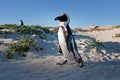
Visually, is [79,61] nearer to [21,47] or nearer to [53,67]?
[53,67]

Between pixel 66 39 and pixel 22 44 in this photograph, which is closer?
pixel 66 39

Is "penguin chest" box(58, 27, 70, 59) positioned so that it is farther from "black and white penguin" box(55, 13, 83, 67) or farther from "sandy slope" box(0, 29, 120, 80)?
"sandy slope" box(0, 29, 120, 80)

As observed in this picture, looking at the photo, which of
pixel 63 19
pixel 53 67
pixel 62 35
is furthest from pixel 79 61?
pixel 63 19

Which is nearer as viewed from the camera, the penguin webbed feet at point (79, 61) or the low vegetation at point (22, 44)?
the penguin webbed feet at point (79, 61)

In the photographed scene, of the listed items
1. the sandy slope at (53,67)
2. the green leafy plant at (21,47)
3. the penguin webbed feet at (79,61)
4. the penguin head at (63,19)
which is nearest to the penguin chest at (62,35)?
the penguin head at (63,19)

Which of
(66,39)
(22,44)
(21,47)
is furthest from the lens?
(22,44)

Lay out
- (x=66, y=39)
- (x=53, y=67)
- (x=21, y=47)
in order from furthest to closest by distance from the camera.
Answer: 1. (x=21, y=47)
2. (x=66, y=39)
3. (x=53, y=67)

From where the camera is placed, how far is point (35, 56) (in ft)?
46.8

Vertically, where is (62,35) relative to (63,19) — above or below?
below

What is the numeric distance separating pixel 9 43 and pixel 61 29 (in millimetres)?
3258

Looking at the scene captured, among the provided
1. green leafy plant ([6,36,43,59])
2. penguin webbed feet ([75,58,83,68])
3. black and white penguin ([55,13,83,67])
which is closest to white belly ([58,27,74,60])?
black and white penguin ([55,13,83,67])

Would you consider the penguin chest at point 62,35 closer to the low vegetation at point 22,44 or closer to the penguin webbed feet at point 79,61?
the penguin webbed feet at point 79,61

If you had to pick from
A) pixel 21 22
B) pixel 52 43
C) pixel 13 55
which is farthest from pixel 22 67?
pixel 21 22

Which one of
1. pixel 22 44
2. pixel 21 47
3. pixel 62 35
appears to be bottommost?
pixel 21 47
